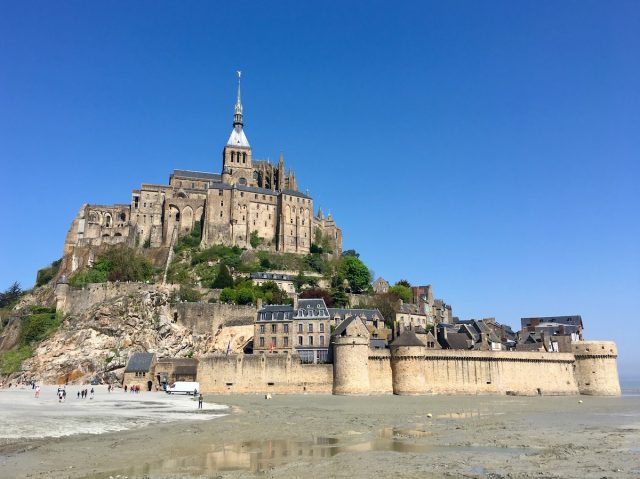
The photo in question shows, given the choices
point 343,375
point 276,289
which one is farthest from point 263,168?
point 343,375

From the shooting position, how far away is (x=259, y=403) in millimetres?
40500

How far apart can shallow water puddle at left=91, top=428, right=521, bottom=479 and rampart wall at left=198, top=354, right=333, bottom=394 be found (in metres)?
23.2

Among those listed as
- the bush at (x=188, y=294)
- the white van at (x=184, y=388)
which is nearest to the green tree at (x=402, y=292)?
the bush at (x=188, y=294)

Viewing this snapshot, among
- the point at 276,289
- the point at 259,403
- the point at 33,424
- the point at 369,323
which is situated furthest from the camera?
the point at 276,289

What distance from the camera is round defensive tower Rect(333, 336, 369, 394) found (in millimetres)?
48250

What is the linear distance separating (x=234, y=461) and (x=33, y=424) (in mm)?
12015

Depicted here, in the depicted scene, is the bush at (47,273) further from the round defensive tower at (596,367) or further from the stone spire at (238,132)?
the round defensive tower at (596,367)

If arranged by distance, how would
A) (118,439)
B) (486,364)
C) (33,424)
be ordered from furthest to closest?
1. (486,364)
2. (33,424)
3. (118,439)

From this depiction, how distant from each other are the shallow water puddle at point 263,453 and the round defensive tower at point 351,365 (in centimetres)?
2201

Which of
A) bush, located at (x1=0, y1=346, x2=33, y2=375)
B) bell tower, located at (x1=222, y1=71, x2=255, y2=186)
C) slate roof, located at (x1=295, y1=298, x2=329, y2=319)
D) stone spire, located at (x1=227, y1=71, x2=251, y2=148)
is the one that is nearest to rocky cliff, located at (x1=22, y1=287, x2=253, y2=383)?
bush, located at (x1=0, y1=346, x2=33, y2=375)

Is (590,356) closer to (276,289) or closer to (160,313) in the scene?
(276,289)

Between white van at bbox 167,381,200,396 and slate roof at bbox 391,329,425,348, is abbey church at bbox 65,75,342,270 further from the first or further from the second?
white van at bbox 167,381,200,396

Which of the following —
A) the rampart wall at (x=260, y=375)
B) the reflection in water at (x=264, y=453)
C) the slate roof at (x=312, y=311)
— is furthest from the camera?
the slate roof at (x=312, y=311)

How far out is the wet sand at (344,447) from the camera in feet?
59.4
